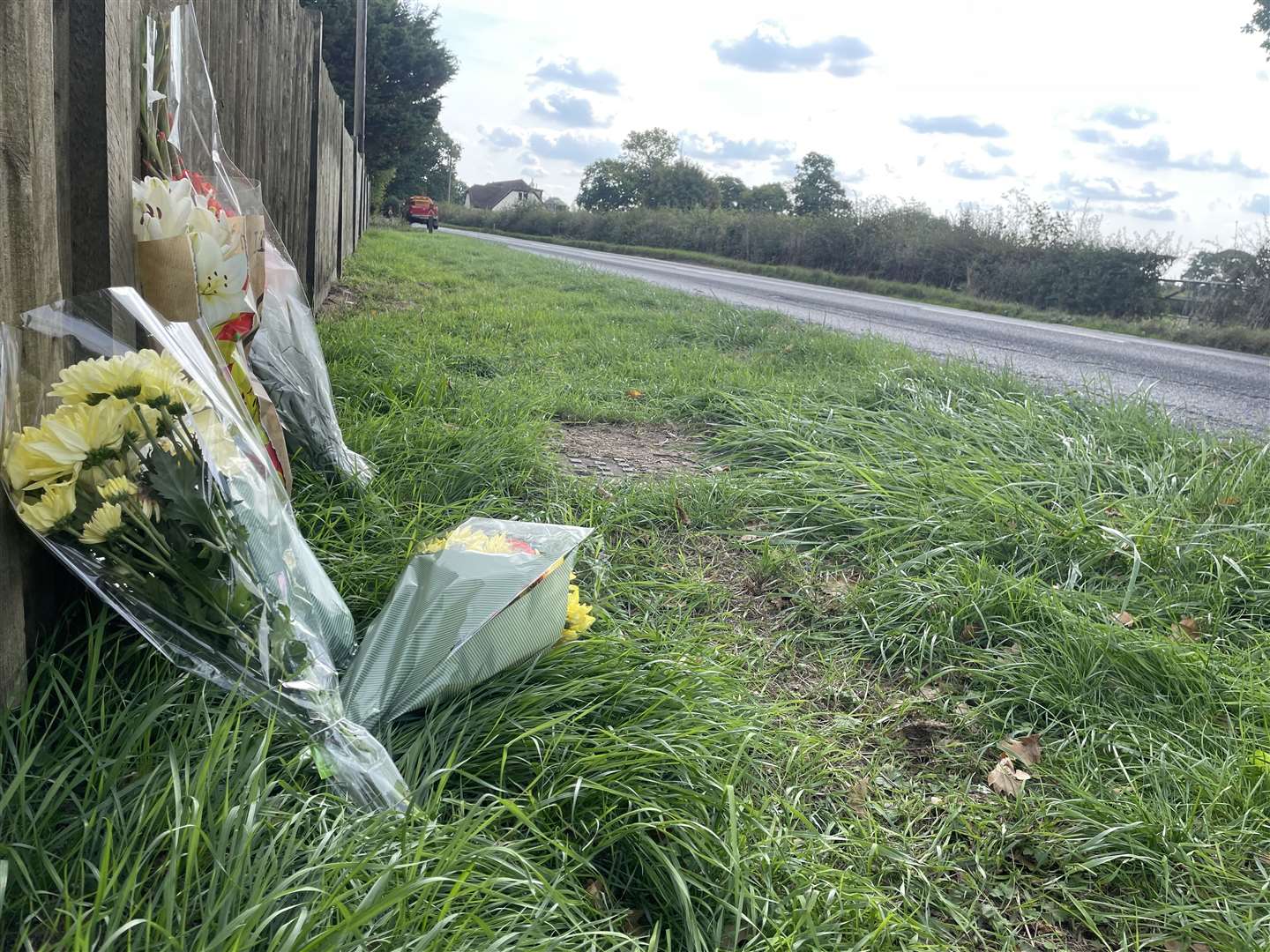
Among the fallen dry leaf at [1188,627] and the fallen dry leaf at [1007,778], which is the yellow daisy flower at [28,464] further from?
the fallen dry leaf at [1188,627]

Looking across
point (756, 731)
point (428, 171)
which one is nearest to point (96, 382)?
point (756, 731)

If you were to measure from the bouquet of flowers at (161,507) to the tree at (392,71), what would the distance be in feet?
103

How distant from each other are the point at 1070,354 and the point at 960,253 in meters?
13.7

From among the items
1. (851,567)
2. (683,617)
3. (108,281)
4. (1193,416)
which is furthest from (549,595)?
(1193,416)

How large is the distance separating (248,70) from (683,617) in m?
2.72

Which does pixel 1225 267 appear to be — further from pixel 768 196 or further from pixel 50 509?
pixel 768 196

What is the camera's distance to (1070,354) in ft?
28.9

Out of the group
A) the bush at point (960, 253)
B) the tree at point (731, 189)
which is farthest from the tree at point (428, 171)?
the tree at point (731, 189)

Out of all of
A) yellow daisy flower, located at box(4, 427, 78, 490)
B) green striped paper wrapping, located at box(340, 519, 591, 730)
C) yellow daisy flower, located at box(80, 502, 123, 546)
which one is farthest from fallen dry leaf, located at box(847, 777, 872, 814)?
yellow daisy flower, located at box(4, 427, 78, 490)

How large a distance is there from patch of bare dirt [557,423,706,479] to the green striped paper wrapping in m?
1.71

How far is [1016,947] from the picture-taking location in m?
1.57

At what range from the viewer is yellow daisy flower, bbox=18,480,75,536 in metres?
1.31

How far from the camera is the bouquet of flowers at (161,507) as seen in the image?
4.41 ft

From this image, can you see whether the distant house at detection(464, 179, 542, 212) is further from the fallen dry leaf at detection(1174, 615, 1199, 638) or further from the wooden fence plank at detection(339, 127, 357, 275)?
the fallen dry leaf at detection(1174, 615, 1199, 638)
